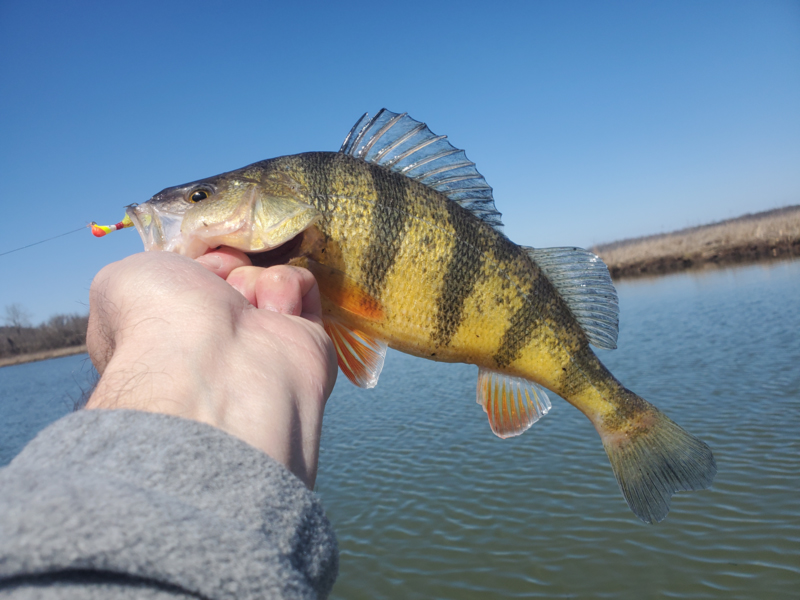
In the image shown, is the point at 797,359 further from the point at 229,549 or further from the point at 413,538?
the point at 229,549

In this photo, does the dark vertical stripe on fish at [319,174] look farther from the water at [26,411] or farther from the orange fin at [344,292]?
the water at [26,411]

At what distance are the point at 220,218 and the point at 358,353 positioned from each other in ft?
3.05

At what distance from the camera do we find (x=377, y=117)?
2594 millimetres

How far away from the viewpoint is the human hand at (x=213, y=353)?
3.51 feet

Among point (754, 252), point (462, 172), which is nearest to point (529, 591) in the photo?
point (462, 172)

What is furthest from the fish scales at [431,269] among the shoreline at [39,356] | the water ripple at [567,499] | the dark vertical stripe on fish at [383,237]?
the shoreline at [39,356]

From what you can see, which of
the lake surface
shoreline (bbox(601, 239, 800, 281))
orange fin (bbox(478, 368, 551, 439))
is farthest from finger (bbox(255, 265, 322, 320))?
shoreline (bbox(601, 239, 800, 281))

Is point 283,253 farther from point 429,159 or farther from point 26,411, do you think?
point 26,411

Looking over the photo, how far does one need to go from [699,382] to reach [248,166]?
37.7ft

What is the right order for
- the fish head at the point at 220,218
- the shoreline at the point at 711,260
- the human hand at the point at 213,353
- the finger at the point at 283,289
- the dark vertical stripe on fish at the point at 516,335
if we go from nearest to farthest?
the human hand at the point at 213,353 < the finger at the point at 283,289 < the fish head at the point at 220,218 < the dark vertical stripe on fish at the point at 516,335 < the shoreline at the point at 711,260

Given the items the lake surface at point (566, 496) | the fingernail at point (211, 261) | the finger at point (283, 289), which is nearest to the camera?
the finger at point (283, 289)

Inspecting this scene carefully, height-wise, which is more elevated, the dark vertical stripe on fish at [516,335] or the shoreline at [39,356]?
the dark vertical stripe on fish at [516,335]

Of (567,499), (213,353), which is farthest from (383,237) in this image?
(567,499)

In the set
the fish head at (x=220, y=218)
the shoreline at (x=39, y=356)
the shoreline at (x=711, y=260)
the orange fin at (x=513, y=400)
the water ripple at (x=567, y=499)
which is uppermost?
the fish head at (x=220, y=218)
